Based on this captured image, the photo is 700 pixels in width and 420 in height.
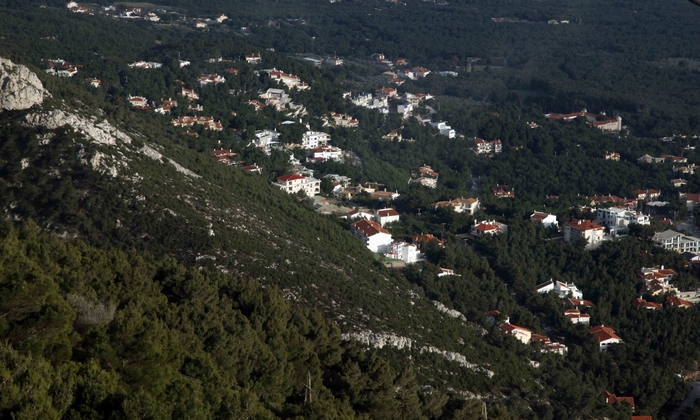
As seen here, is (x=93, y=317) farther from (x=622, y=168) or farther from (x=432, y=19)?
(x=432, y=19)

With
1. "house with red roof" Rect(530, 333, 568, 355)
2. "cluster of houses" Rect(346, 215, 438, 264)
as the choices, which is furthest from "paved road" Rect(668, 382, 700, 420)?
"cluster of houses" Rect(346, 215, 438, 264)

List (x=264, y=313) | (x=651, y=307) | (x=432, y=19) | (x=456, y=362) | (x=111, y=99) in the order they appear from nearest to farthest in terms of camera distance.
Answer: (x=264, y=313) → (x=456, y=362) → (x=651, y=307) → (x=111, y=99) → (x=432, y=19)

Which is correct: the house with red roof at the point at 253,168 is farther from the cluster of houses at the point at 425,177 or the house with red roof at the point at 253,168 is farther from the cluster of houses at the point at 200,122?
the cluster of houses at the point at 425,177

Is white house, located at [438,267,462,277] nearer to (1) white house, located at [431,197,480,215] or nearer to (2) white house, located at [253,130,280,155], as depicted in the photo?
(1) white house, located at [431,197,480,215]

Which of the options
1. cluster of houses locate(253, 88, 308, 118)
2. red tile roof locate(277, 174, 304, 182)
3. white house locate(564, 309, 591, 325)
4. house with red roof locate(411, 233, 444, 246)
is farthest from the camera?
cluster of houses locate(253, 88, 308, 118)

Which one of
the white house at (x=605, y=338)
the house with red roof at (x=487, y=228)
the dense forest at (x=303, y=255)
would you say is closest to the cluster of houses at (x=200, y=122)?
the dense forest at (x=303, y=255)

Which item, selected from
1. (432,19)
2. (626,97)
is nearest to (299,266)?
(626,97)
